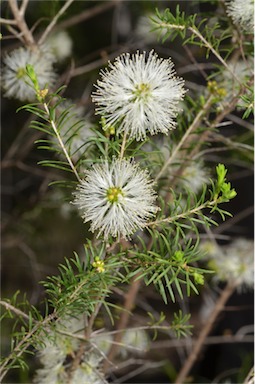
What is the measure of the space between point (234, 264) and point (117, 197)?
22.1 inches

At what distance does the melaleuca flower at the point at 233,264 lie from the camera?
0.99 metres

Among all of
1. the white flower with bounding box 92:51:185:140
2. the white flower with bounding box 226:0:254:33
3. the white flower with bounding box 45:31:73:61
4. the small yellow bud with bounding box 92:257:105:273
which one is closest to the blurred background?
the white flower with bounding box 45:31:73:61

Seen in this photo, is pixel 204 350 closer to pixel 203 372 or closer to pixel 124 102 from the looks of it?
pixel 203 372

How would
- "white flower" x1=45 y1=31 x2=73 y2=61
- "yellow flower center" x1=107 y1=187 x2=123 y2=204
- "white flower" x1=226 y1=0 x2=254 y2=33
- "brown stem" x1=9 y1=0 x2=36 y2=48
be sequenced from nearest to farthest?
"yellow flower center" x1=107 y1=187 x2=123 y2=204 < "white flower" x1=226 y1=0 x2=254 y2=33 < "brown stem" x1=9 y1=0 x2=36 y2=48 < "white flower" x1=45 y1=31 x2=73 y2=61

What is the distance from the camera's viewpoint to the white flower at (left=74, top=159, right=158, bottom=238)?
50cm

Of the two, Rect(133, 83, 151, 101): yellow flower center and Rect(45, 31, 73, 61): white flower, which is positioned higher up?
Rect(45, 31, 73, 61): white flower

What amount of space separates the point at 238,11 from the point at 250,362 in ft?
2.25

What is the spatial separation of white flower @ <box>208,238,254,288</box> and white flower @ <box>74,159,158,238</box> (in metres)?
0.52

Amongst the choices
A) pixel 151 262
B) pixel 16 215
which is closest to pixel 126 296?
pixel 151 262

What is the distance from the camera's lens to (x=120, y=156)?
0.52 metres

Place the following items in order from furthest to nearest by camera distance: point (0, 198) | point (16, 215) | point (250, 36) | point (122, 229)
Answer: point (0, 198) → point (16, 215) → point (250, 36) → point (122, 229)

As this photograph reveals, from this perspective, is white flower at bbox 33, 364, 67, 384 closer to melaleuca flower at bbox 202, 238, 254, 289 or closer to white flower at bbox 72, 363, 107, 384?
white flower at bbox 72, 363, 107, 384

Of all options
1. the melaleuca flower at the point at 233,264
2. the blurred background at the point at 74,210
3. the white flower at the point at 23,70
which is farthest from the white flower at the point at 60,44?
the melaleuca flower at the point at 233,264

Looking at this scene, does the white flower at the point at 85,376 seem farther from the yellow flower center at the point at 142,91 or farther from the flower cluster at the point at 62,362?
the yellow flower center at the point at 142,91
